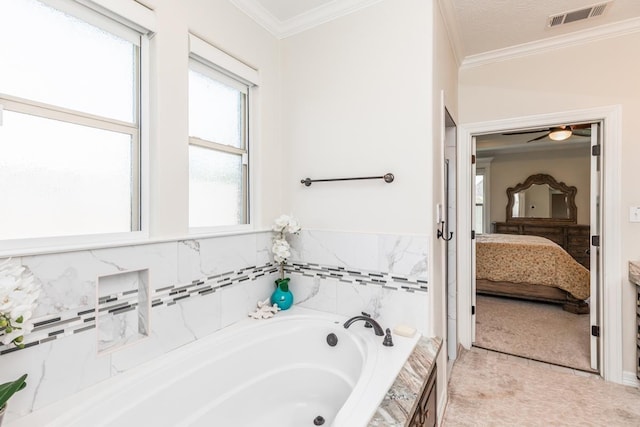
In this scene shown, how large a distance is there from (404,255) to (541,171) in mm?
5567

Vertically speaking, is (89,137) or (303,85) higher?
(303,85)

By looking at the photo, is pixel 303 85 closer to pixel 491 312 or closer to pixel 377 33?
pixel 377 33

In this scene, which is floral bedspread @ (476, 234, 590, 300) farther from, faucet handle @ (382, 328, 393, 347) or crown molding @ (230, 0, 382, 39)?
crown molding @ (230, 0, 382, 39)

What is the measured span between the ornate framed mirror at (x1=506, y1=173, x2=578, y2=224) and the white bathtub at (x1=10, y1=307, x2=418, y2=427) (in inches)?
216

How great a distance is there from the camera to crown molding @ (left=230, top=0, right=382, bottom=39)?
1.95 meters

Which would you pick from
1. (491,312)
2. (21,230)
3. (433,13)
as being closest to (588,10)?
(433,13)

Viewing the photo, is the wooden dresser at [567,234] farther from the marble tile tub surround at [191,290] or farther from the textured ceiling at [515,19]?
the marble tile tub surround at [191,290]

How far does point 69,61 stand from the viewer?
1.29 metres

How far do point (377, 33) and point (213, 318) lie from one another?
2.02 m

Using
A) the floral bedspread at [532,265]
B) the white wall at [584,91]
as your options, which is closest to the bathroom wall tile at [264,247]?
the white wall at [584,91]

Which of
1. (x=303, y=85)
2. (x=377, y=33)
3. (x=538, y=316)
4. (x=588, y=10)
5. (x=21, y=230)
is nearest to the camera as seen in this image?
(x=21, y=230)

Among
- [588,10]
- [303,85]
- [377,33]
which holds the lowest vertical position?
[303,85]

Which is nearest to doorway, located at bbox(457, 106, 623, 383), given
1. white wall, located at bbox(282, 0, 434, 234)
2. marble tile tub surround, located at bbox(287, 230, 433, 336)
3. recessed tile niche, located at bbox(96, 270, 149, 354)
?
white wall, located at bbox(282, 0, 434, 234)

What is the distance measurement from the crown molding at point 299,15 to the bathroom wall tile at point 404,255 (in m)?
1.52
